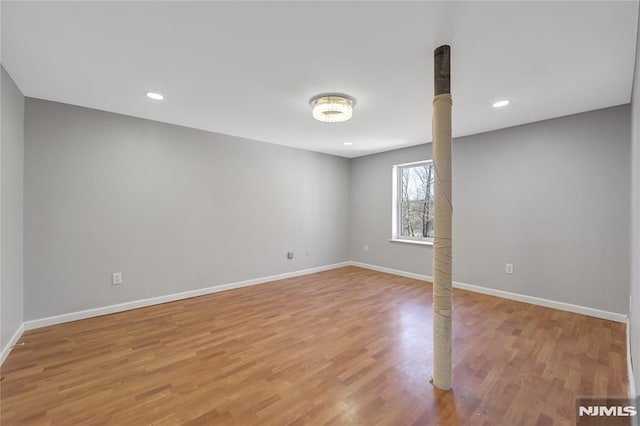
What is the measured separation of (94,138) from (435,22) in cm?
365

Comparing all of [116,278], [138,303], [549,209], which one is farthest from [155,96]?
[549,209]

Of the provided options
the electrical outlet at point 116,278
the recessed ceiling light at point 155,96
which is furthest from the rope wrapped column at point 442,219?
the electrical outlet at point 116,278

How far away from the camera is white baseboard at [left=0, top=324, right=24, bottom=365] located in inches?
85.6

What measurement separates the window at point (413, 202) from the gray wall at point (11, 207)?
5.05 m

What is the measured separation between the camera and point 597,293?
10.1 ft

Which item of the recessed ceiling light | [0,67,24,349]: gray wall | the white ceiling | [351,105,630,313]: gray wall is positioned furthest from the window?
[0,67,24,349]: gray wall

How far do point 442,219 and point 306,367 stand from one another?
1.53 meters

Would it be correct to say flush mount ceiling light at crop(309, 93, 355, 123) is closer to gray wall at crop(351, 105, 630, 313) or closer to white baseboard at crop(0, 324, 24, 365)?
gray wall at crop(351, 105, 630, 313)

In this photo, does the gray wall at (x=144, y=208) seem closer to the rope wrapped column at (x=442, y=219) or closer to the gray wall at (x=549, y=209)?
the gray wall at (x=549, y=209)

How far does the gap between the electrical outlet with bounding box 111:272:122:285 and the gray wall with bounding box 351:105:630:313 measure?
14.7 ft

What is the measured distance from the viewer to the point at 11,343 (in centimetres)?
238

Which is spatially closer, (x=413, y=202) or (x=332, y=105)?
(x=332, y=105)

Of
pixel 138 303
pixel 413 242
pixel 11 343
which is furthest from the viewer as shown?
pixel 413 242

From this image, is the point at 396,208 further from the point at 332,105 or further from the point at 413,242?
the point at 332,105
